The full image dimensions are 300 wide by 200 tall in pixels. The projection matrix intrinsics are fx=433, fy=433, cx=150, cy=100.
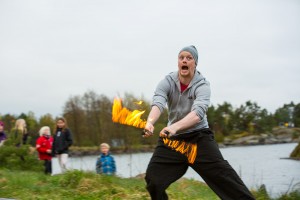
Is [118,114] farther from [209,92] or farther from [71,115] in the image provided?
[71,115]

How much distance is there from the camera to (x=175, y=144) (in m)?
5.18

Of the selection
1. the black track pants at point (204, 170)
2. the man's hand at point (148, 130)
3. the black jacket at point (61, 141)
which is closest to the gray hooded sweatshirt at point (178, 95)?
the black track pants at point (204, 170)

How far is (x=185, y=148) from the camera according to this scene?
514 cm

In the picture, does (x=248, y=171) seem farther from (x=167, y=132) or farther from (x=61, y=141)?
(x=167, y=132)

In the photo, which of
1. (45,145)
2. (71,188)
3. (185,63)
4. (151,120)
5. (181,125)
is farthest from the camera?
(45,145)

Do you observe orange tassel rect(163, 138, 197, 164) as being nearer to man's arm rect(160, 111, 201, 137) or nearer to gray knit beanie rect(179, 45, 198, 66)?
man's arm rect(160, 111, 201, 137)

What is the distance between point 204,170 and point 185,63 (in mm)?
1265

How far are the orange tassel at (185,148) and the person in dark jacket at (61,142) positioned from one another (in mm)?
7496

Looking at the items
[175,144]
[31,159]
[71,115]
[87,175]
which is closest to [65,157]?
[31,159]

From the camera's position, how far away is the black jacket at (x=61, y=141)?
40.0 ft

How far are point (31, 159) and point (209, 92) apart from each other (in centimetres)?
896

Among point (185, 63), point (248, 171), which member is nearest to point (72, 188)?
point (185, 63)

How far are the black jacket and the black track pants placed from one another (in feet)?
24.2

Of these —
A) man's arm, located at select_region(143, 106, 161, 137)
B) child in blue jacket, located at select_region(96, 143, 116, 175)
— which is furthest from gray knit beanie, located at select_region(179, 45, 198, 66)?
child in blue jacket, located at select_region(96, 143, 116, 175)
